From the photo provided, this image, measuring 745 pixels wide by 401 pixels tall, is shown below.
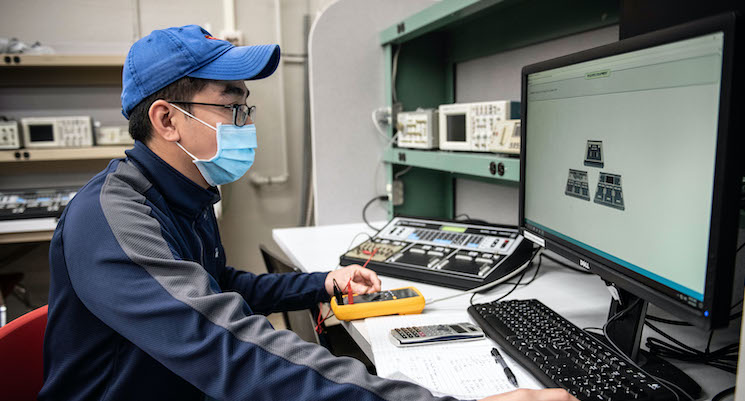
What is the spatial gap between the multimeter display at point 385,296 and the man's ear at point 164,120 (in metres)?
0.48

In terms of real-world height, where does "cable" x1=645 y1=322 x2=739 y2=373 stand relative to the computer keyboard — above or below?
below

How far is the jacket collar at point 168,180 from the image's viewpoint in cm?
86

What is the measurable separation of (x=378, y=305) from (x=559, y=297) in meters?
0.42

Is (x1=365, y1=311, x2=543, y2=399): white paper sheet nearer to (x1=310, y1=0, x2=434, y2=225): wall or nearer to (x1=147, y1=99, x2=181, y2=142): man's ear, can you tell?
(x1=147, y1=99, x2=181, y2=142): man's ear

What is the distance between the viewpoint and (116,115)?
2.79 meters

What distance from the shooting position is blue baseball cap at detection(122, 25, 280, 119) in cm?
85

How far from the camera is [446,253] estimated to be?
1265mm

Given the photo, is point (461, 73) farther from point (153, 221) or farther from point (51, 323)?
point (51, 323)

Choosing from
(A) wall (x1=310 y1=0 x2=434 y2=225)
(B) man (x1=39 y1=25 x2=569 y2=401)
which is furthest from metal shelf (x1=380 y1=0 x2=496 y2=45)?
(B) man (x1=39 y1=25 x2=569 y2=401)

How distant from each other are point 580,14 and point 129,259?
1.29 m

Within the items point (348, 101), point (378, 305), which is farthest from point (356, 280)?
point (348, 101)

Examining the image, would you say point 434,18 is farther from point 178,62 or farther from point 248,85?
point 248,85

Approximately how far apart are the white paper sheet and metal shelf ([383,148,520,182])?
1.89 feet

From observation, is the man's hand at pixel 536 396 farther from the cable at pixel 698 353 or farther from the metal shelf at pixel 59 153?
the metal shelf at pixel 59 153
